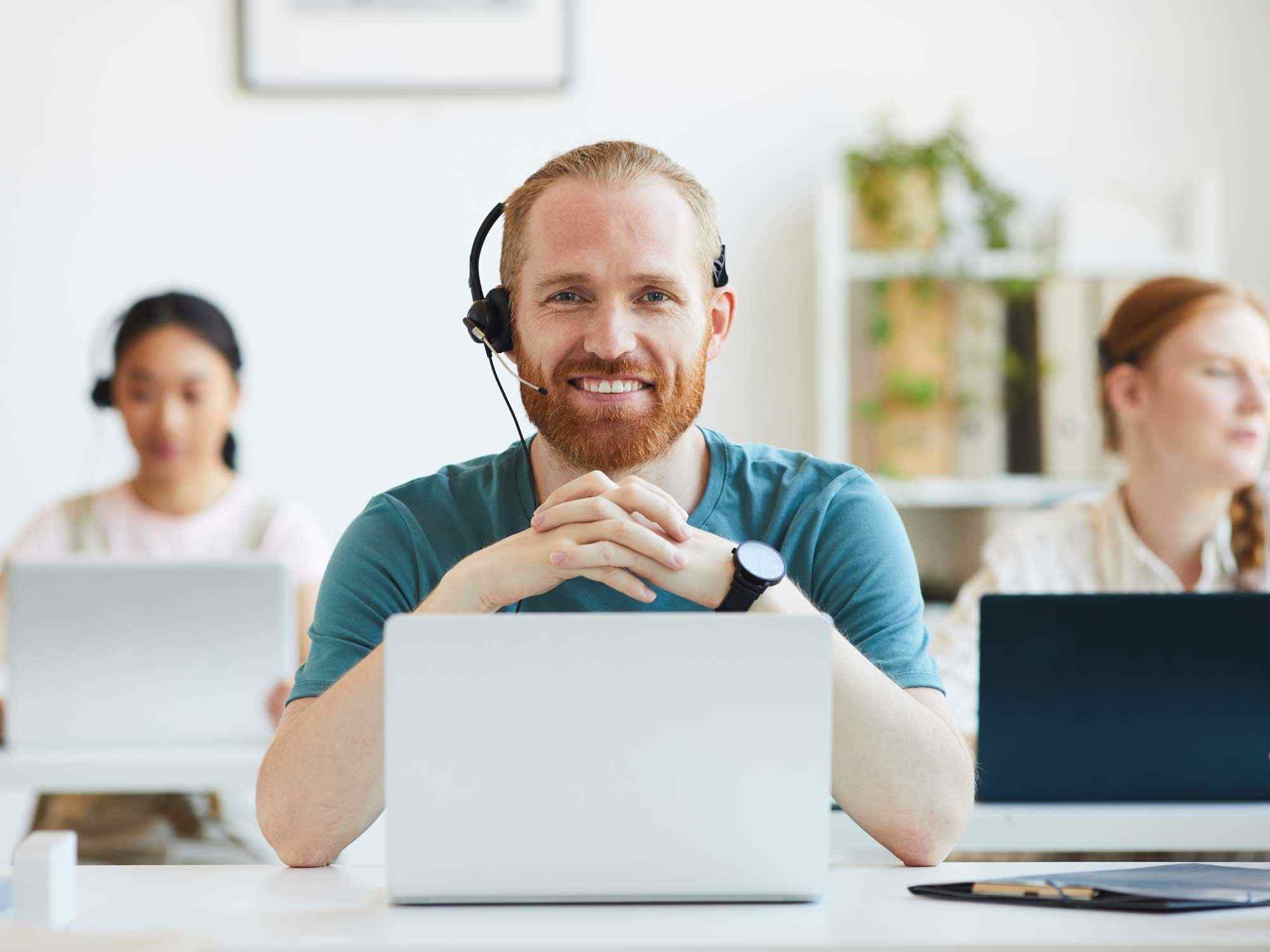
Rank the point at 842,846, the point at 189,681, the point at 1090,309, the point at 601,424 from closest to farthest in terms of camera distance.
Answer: the point at 601,424 → the point at 842,846 → the point at 189,681 → the point at 1090,309

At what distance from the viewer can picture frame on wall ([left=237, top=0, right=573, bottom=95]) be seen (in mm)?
3178

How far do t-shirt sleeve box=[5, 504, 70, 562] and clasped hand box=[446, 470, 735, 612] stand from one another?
5.92 ft

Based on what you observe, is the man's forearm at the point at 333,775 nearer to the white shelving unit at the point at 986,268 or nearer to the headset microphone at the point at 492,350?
the headset microphone at the point at 492,350

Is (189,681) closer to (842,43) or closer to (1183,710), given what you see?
(1183,710)

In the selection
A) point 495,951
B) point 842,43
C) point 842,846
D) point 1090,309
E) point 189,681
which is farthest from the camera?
point 842,43

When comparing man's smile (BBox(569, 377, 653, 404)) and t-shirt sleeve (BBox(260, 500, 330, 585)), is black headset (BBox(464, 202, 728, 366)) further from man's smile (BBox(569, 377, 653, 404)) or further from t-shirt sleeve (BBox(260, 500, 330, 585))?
t-shirt sleeve (BBox(260, 500, 330, 585))

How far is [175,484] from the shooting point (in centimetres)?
274

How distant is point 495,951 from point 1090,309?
2436 mm

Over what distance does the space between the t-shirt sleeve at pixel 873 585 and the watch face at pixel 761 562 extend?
23cm

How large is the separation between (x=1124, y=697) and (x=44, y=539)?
2023 millimetres

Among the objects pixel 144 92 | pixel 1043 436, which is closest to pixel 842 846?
pixel 1043 436

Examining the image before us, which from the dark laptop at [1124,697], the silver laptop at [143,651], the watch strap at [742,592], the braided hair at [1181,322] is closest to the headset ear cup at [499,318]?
the watch strap at [742,592]

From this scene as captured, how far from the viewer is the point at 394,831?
88 cm

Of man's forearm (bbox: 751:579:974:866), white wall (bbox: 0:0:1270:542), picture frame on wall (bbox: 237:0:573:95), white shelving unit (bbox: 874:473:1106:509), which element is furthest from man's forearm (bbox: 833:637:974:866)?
picture frame on wall (bbox: 237:0:573:95)
